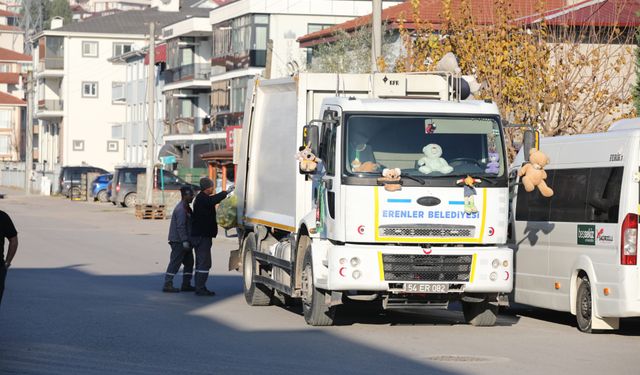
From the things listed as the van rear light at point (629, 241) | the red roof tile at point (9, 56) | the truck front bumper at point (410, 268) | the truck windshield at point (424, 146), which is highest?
the red roof tile at point (9, 56)

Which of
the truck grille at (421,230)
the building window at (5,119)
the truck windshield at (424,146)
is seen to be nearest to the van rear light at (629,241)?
the truck windshield at (424,146)

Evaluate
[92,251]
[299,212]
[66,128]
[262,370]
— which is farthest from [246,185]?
[66,128]

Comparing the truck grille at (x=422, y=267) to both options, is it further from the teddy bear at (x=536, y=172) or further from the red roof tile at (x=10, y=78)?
the red roof tile at (x=10, y=78)

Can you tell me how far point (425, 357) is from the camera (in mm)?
13453

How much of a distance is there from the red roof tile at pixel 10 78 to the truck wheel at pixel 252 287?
151 m

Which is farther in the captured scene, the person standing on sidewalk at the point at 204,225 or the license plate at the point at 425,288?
the person standing on sidewalk at the point at 204,225

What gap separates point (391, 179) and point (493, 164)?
1.27 metres

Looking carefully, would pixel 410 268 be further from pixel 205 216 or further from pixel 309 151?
pixel 205 216

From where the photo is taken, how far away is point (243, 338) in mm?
15039

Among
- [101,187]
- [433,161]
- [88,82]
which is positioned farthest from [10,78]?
[433,161]

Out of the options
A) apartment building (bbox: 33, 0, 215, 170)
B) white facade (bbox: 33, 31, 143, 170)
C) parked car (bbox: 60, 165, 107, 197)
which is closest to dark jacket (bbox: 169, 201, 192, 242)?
parked car (bbox: 60, 165, 107, 197)

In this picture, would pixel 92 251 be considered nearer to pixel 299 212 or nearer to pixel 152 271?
pixel 152 271

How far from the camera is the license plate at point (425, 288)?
51.9 feet

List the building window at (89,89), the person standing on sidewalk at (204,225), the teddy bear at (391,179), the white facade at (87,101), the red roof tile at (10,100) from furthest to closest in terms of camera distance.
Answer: the red roof tile at (10,100), the building window at (89,89), the white facade at (87,101), the person standing on sidewalk at (204,225), the teddy bear at (391,179)
